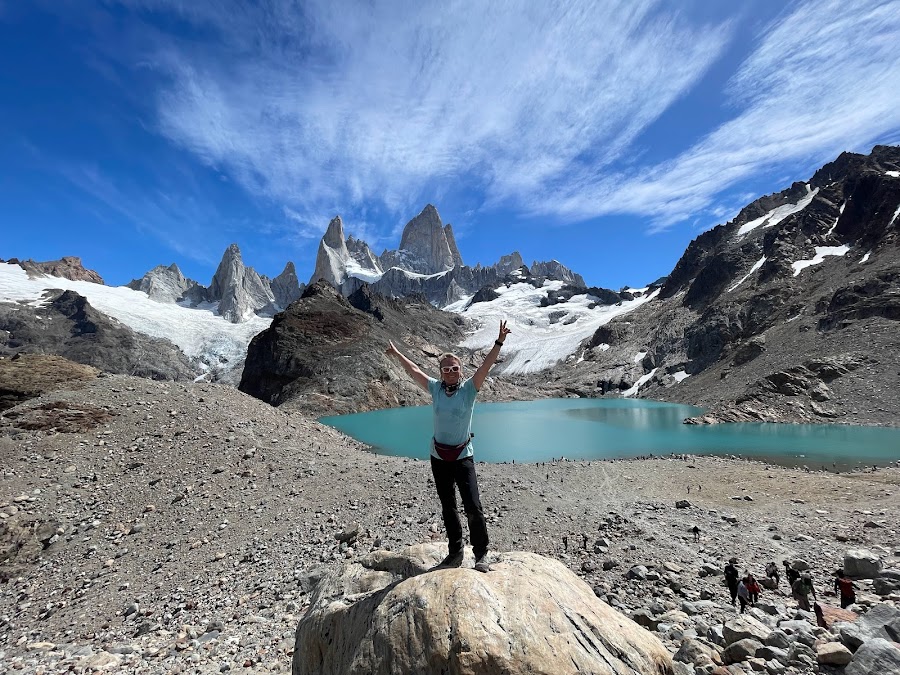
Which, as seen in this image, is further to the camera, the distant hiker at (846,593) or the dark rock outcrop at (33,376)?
the dark rock outcrop at (33,376)

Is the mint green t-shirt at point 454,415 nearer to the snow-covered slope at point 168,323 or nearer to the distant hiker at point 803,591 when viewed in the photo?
the distant hiker at point 803,591

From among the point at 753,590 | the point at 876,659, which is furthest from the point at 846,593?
the point at 876,659

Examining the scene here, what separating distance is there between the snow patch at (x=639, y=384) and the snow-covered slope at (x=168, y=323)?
13070cm

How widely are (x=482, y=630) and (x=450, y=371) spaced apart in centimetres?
258

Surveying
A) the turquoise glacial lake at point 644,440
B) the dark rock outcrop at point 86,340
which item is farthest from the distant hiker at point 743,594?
the dark rock outcrop at point 86,340

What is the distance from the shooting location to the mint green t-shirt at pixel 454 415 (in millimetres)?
5125

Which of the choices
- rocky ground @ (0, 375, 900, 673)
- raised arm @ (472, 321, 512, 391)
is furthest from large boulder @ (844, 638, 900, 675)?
raised arm @ (472, 321, 512, 391)

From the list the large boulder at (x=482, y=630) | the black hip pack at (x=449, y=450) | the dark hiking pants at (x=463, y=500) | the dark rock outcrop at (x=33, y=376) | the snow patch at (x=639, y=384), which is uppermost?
the snow patch at (x=639, y=384)

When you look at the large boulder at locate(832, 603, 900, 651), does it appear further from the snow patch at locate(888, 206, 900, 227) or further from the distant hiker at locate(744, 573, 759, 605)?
the snow patch at locate(888, 206, 900, 227)

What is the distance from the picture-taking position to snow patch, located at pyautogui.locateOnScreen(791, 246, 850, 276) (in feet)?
303

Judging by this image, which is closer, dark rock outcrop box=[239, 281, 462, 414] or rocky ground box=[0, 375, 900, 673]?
rocky ground box=[0, 375, 900, 673]

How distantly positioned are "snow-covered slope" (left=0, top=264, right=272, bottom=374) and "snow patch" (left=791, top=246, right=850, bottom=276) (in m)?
166

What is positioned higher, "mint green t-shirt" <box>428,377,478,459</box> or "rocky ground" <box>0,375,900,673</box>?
"mint green t-shirt" <box>428,377,478,459</box>

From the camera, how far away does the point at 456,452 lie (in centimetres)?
516
